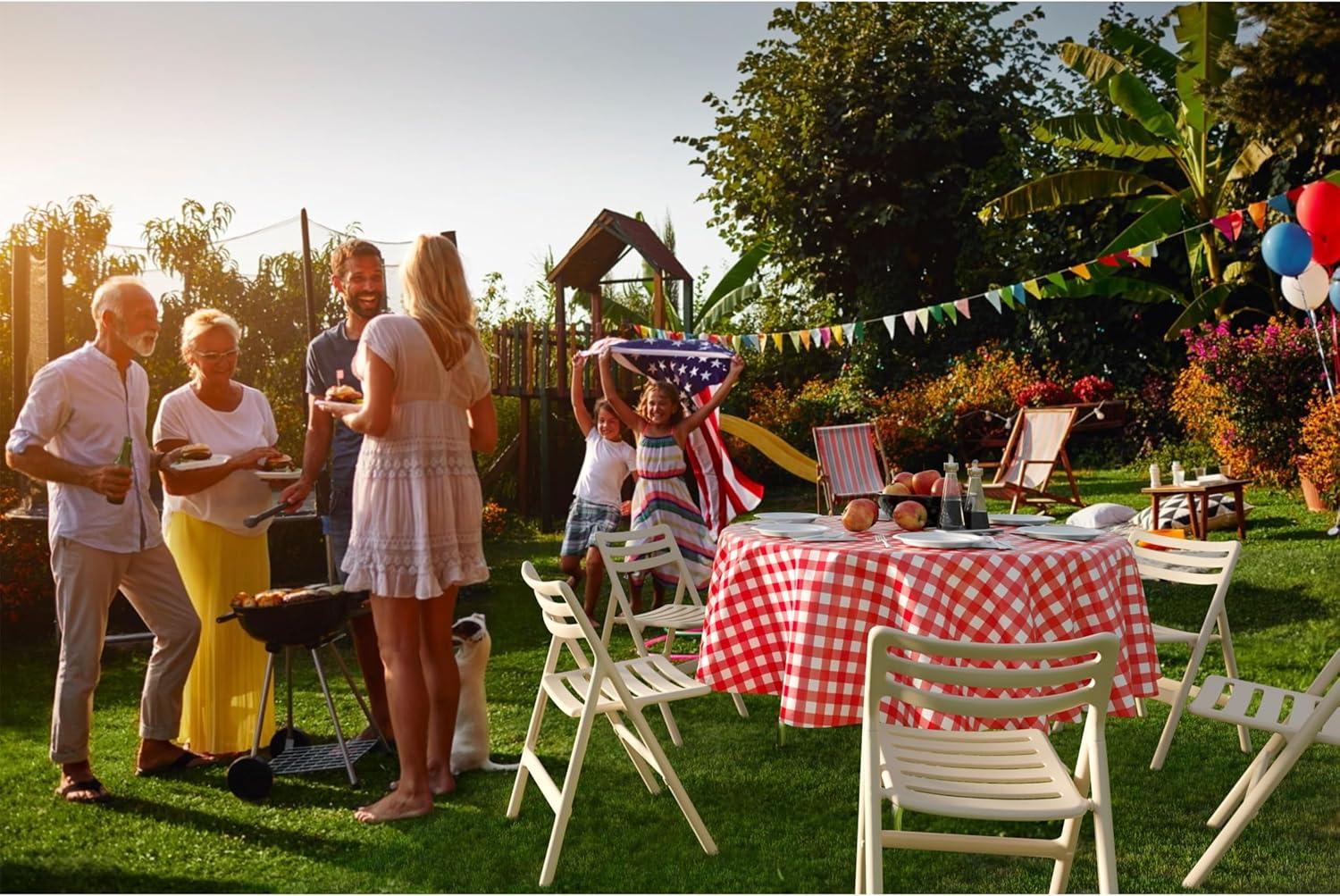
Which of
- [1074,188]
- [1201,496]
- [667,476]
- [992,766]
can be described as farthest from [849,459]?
[992,766]

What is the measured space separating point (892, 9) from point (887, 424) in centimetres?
1007

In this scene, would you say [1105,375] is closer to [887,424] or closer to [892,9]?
[887,424]

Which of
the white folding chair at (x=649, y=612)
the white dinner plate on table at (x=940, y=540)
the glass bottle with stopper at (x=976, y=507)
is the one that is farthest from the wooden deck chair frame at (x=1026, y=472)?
the white dinner plate on table at (x=940, y=540)

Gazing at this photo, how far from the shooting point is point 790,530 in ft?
13.3

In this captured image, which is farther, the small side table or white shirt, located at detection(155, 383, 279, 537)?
the small side table

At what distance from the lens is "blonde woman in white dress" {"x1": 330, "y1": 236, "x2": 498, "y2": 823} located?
12.2 feet

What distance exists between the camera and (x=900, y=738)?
3.07m

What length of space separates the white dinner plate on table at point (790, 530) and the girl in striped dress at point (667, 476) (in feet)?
7.17

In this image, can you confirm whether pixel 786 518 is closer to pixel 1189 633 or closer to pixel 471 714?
pixel 471 714

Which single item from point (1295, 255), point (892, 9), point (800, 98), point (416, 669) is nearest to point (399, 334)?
point (416, 669)

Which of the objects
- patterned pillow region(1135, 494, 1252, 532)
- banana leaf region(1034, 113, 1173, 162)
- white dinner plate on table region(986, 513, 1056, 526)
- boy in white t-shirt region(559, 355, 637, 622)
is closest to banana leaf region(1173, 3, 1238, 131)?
banana leaf region(1034, 113, 1173, 162)

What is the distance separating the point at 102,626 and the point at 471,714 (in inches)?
56.4

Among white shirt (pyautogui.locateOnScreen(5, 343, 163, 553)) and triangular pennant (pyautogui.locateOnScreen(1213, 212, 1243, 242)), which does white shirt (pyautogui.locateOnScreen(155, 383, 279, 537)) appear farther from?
triangular pennant (pyautogui.locateOnScreen(1213, 212, 1243, 242))

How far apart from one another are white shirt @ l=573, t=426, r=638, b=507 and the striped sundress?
137cm
